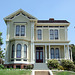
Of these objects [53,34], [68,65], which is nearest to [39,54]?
[53,34]

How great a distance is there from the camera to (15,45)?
25.6m

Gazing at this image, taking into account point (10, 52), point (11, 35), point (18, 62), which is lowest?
point (18, 62)

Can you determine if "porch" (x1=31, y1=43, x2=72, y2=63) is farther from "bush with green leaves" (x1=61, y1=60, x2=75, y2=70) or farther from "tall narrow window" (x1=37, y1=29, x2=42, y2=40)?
"bush with green leaves" (x1=61, y1=60, x2=75, y2=70)

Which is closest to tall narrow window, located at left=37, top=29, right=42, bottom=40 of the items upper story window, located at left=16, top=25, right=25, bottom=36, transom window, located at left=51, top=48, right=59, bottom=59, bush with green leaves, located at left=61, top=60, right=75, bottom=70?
transom window, located at left=51, top=48, right=59, bottom=59

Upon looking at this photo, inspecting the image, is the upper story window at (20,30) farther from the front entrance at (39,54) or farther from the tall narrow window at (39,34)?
the front entrance at (39,54)

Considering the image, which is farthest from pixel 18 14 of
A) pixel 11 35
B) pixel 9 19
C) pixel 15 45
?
pixel 15 45

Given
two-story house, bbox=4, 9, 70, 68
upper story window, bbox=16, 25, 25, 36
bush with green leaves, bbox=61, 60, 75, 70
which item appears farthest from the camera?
upper story window, bbox=16, 25, 25, 36

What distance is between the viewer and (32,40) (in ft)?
89.0

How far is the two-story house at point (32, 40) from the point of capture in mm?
25719

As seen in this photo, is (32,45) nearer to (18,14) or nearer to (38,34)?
(38,34)

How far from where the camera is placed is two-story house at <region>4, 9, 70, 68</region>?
25719 mm

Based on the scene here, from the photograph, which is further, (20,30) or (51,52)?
(51,52)

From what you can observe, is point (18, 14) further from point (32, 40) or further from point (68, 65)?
point (68, 65)

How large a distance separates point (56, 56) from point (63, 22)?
687 cm
